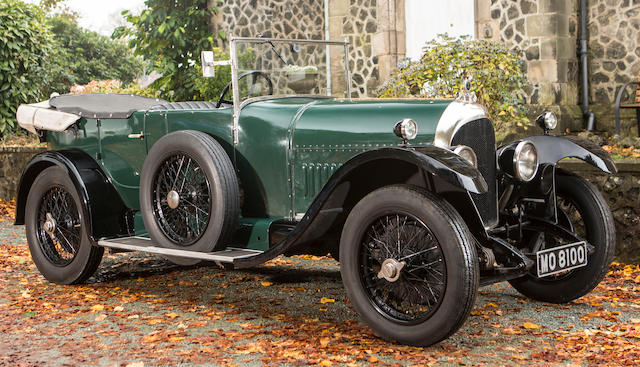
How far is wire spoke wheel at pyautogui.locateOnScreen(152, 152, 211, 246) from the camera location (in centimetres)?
513

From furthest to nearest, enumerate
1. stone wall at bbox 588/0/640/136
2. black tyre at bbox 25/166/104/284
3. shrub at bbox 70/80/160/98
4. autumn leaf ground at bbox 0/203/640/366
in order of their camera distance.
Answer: shrub at bbox 70/80/160/98
stone wall at bbox 588/0/640/136
black tyre at bbox 25/166/104/284
autumn leaf ground at bbox 0/203/640/366

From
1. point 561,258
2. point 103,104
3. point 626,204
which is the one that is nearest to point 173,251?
point 103,104

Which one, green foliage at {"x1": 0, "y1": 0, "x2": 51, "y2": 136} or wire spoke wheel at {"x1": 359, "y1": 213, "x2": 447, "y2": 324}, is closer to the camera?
wire spoke wheel at {"x1": 359, "y1": 213, "x2": 447, "y2": 324}

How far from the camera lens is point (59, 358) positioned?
4102mm

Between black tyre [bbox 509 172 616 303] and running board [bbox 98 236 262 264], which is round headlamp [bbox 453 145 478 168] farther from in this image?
running board [bbox 98 236 262 264]

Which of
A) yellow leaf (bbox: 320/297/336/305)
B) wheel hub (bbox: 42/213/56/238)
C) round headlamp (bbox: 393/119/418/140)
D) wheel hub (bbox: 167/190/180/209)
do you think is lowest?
yellow leaf (bbox: 320/297/336/305)

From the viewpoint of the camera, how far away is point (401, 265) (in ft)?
13.5

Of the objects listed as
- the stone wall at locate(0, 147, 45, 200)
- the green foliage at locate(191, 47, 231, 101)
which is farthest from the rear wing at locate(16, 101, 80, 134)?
the green foliage at locate(191, 47, 231, 101)

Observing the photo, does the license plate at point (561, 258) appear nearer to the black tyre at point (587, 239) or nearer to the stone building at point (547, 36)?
the black tyre at point (587, 239)

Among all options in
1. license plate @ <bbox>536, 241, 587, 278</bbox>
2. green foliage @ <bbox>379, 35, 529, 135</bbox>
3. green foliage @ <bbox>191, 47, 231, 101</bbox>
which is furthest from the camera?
green foliage @ <bbox>191, 47, 231, 101</bbox>

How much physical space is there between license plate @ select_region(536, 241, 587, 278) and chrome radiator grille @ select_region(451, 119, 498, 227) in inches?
19.2

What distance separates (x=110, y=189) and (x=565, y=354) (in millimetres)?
3517

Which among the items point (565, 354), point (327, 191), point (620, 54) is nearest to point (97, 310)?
point (327, 191)

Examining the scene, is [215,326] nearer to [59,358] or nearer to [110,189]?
[59,358]
